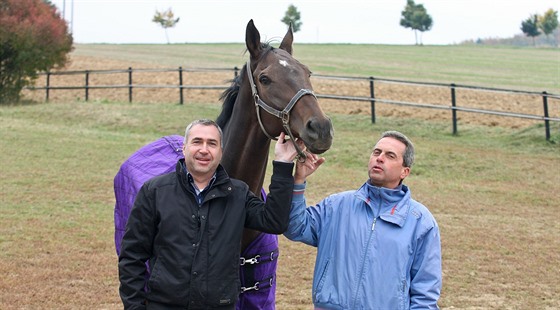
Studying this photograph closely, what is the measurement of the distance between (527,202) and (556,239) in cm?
223

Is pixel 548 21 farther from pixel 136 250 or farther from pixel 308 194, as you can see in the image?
pixel 136 250

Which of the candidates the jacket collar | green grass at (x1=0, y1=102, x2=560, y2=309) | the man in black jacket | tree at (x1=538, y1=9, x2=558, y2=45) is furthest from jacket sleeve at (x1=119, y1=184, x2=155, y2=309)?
tree at (x1=538, y1=9, x2=558, y2=45)

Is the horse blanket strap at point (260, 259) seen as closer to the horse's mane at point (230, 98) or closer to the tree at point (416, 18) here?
the horse's mane at point (230, 98)

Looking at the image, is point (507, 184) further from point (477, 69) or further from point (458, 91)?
point (477, 69)

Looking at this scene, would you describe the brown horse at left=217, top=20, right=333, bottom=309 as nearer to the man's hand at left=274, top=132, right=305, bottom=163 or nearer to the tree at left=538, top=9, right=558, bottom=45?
the man's hand at left=274, top=132, right=305, bottom=163

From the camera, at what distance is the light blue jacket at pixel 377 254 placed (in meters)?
3.17

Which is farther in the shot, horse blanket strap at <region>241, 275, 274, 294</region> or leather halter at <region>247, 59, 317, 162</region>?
horse blanket strap at <region>241, 275, 274, 294</region>

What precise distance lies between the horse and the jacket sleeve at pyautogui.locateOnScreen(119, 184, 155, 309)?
0.66 metres

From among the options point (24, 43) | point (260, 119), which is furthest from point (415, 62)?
point (260, 119)

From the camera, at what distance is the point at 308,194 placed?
11.5 m

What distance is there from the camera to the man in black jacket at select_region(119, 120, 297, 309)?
3.18m

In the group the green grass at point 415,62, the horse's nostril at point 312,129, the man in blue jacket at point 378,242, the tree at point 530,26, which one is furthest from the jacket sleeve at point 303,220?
the tree at point 530,26

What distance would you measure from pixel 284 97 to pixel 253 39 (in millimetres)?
409

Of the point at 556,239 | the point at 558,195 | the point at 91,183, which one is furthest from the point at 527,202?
the point at 91,183
